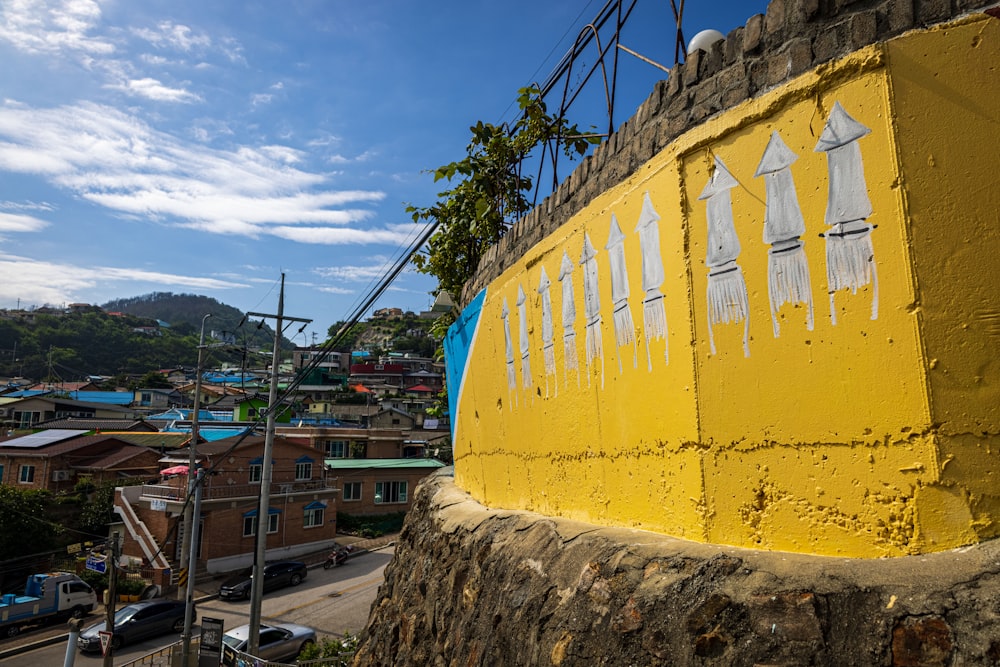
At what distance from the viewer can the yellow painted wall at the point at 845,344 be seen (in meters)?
3.04

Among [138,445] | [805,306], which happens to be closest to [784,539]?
[805,306]

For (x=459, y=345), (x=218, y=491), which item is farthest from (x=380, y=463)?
(x=459, y=345)

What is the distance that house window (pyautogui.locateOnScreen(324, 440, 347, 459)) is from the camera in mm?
→ 40281

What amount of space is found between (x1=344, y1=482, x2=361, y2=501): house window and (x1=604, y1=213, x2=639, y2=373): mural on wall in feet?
110

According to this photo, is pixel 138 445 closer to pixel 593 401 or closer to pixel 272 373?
pixel 272 373

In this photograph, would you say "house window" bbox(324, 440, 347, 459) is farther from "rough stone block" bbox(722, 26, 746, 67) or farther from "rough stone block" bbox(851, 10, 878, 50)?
"rough stone block" bbox(851, 10, 878, 50)

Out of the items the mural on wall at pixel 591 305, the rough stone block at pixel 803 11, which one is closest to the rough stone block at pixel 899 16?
the rough stone block at pixel 803 11

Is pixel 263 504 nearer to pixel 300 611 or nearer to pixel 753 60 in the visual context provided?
pixel 300 611

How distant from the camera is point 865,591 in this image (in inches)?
112

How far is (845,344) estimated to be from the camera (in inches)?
131

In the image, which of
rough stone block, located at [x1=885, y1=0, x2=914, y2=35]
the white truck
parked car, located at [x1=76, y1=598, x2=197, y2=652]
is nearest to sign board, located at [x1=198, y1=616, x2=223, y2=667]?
parked car, located at [x1=76, y1=598, x2=197, y2=652]

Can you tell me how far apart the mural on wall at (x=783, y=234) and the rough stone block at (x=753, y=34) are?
642 millimetres

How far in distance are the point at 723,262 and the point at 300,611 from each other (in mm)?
21733

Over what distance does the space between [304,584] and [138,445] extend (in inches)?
715
